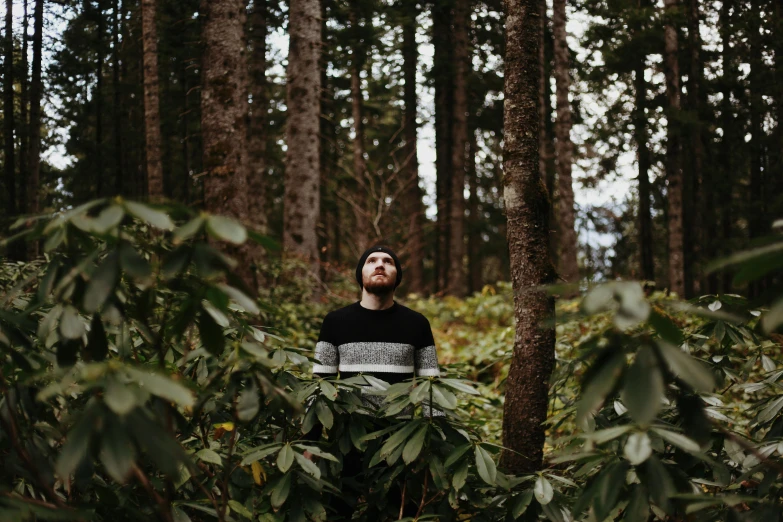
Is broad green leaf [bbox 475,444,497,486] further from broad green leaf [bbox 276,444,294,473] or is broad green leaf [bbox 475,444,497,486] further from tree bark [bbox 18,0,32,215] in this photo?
tree bark [bbox 18,0,32,215]

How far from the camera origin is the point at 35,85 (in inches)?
420

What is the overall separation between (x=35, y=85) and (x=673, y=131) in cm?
1323

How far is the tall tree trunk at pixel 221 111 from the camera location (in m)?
7.19

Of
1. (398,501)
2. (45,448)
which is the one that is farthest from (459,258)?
(45,448)

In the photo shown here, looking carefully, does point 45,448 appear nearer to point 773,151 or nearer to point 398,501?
point 398,501

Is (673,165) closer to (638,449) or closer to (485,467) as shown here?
(485,467)

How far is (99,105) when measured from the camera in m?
16.0

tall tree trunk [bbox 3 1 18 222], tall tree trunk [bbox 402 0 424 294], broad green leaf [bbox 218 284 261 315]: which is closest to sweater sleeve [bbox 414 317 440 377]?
broad green leaf [bbox 218 284 261 315]

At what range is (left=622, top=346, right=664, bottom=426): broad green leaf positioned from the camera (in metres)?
1.24

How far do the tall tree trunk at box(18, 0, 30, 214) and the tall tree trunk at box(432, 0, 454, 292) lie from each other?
425 inches

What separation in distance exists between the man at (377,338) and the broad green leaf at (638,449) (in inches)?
80.3

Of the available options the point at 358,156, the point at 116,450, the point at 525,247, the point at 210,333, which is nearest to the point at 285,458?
the point at 210,333

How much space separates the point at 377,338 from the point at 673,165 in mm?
12921

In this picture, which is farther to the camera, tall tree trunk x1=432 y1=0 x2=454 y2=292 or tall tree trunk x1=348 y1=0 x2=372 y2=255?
tall tree trunk x1=432 y1=0 x2=454 y2=292
